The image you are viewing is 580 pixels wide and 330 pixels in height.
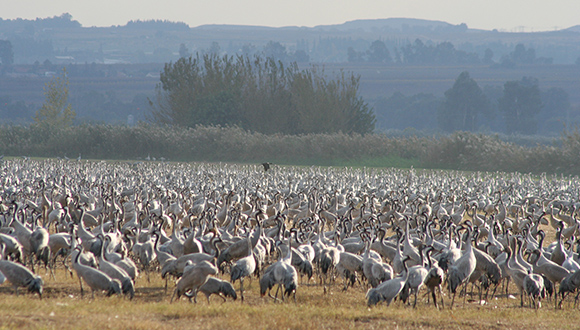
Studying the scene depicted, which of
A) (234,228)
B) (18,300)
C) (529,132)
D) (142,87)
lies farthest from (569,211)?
(142,87)

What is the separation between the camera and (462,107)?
A: 389 feet

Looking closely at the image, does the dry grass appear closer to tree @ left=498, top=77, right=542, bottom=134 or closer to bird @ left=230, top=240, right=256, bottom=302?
bird @ left=230, top=240, right=256, bottom=302


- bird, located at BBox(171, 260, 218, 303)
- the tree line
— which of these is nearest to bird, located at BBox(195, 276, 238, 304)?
bird, located at BBox(171, 260, 218, 303)

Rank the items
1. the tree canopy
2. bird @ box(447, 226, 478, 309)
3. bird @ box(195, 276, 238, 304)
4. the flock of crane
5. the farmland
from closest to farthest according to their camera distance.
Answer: the farmland → bird @ box(195, 276, 238, 304) → the flock of crane → bird @ box(447, 226, 478, 309) → the tree canopy

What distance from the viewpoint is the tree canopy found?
61.3 meters

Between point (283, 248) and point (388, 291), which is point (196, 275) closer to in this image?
point (283, 248)

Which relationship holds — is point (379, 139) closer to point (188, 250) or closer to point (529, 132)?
point (188, 250)

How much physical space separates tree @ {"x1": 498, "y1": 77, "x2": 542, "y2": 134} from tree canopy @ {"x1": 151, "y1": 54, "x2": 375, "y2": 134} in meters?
58.4

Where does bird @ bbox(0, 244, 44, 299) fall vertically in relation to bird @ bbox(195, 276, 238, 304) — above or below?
above

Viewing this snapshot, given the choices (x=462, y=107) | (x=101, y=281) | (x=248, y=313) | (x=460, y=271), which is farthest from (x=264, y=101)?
(x=462, y=107)

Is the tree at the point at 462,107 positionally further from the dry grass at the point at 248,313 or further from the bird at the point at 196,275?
the bird at the point at 196,275

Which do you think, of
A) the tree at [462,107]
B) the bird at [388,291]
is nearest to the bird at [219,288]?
the bird at [388,291]

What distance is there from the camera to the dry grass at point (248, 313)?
9.27m

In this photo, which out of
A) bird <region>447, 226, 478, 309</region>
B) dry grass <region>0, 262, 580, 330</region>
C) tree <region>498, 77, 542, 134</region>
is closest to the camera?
dry grass <region>0, 262, 580, 330</region>
